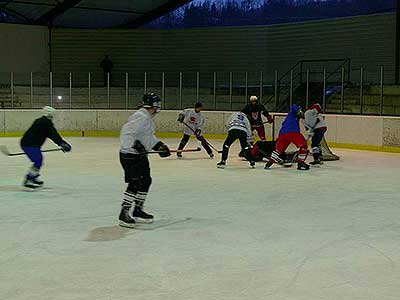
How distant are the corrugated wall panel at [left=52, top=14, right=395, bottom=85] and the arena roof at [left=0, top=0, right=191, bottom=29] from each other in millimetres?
645

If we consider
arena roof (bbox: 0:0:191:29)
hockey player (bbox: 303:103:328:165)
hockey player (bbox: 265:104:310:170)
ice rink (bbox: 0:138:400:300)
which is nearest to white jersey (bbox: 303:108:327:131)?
hockey player (bbox: 303:103:328:165)

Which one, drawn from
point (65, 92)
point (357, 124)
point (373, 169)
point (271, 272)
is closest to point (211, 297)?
point (271, 272)

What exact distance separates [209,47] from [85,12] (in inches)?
193

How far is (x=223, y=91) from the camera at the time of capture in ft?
59.7

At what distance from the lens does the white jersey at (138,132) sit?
4.93m

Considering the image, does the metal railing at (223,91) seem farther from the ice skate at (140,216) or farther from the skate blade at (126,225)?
the skate blade at (126,225)

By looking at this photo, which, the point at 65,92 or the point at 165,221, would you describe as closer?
the point at 165,221

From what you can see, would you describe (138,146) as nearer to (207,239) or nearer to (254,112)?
(207,239)

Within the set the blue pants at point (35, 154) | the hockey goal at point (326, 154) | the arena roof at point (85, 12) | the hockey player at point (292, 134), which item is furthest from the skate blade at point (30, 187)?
the arena roof at point (85, 12)

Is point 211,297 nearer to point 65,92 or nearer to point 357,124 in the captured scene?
point 357,124

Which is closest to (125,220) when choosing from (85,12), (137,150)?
(137,150)

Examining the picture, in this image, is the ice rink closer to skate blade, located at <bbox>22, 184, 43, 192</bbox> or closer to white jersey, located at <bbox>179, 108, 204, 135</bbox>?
skate blade, located at <bbox>22, 184, 43, 192</bbox>

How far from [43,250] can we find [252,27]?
60.3 feet

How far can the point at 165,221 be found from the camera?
5.36 metres
